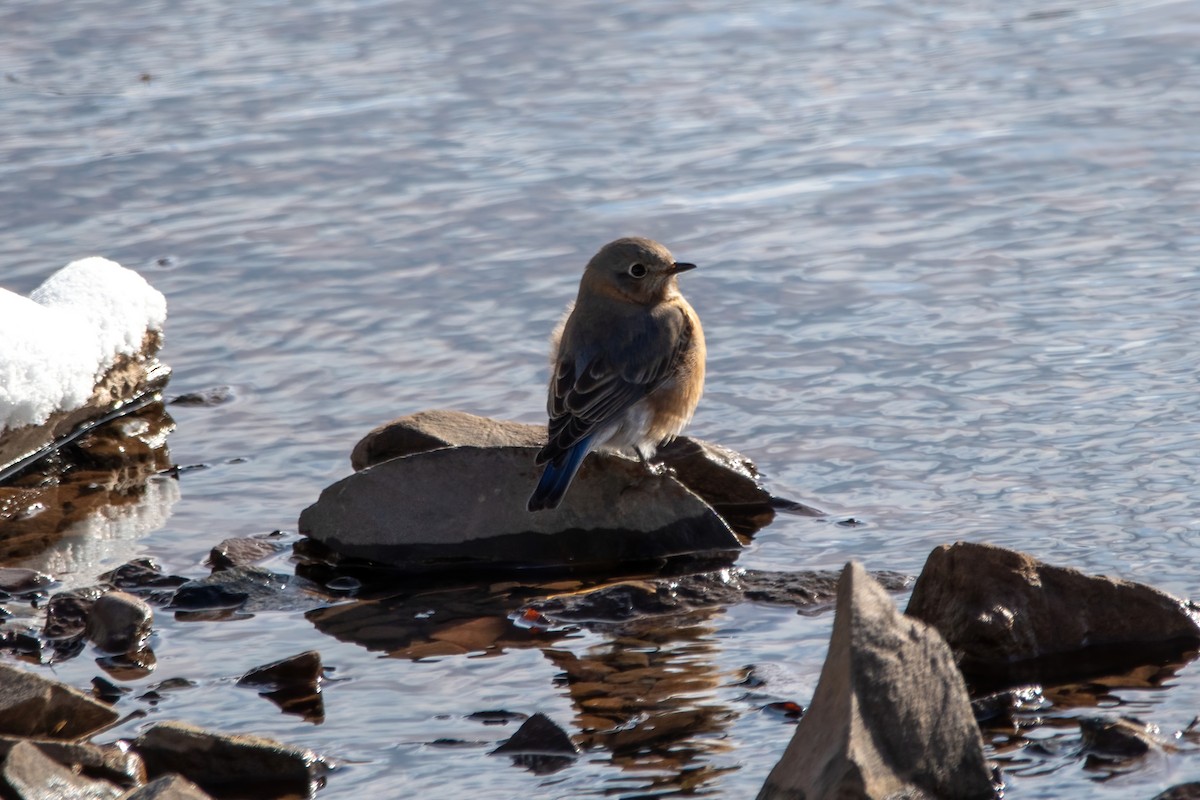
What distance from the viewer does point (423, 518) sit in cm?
665

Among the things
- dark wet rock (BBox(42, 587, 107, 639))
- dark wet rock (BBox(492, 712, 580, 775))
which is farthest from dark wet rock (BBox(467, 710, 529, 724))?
dark wet rock (BBox(42, 587, 107, 639))

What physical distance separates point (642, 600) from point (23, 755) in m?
2.30

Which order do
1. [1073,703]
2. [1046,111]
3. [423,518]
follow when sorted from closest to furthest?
[1073,703] → [423,518] → [1046,111]

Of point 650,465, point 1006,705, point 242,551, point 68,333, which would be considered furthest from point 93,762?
point 68,333

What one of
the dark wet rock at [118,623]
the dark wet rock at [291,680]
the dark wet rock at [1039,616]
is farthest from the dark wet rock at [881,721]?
the dark wet rock at [118,623]

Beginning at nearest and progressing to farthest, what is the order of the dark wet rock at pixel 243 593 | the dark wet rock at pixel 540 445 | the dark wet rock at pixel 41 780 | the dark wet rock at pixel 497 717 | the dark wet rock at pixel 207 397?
1. the dark wet rock at pixel 41 780
2. the dark wet rock at pixel 497 717
3. the dark wet rock at pixel 243 593
4. the dark wet rock at pixel 540 445
5. the dark wet rock at pixel 207 397

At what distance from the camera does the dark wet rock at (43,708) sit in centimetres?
491

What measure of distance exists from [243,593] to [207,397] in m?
2.56

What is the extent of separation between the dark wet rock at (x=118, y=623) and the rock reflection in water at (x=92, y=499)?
0.80 meters

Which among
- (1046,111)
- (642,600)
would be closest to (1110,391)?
(642,600)

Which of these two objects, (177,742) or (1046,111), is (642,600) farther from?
(1046,111)

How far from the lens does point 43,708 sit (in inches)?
195

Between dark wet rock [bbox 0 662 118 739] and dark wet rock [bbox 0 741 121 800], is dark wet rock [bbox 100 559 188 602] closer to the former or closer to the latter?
dark wet rock [bbox 0 662 118 739]

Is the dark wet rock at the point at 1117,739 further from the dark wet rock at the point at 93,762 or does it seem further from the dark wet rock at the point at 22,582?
the dark wet rock at the point at 22,582
